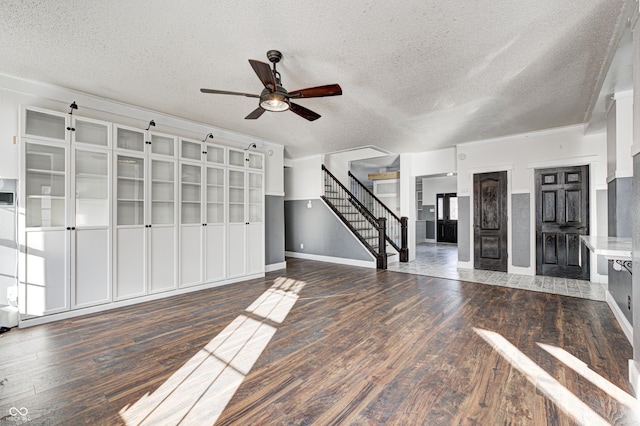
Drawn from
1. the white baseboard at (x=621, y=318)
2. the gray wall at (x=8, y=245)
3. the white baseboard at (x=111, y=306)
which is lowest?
the white baseboard at (x=111, y=306)

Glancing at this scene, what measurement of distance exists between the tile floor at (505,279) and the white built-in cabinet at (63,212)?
535 cm

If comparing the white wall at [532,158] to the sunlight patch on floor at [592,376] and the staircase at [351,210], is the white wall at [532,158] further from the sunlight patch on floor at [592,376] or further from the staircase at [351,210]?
the sunlight patch on floor at [592,376]

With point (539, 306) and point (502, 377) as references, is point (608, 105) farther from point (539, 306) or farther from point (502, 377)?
point (502, 377)

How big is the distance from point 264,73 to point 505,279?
5493 mm

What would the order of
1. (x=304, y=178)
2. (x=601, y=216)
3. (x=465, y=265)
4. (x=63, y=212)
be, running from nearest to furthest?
(x=63, y=212)
(x=601, y=216)
(x=465, y=265)
(x=304, y=178)

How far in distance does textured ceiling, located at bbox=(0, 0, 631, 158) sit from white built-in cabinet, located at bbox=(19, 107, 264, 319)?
25.3 inches

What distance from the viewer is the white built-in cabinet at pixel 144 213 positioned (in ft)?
13.3

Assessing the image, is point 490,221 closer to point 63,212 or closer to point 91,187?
point 91,187

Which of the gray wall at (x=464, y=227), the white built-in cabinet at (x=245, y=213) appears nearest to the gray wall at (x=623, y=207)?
the gray wall at (x=464, y=227)

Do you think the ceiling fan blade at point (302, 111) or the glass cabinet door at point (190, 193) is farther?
the glass cabinet door at point (190, 193)

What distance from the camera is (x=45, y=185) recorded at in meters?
3.52

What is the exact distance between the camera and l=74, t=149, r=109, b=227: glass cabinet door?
3.73m

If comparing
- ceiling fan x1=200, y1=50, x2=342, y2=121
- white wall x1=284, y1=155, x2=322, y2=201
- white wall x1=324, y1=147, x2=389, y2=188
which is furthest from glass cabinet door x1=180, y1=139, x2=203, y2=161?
white wall x1=324, y1=147, x2=389, y2=188

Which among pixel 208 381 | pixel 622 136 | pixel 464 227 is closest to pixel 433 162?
A: pixel 464 227
